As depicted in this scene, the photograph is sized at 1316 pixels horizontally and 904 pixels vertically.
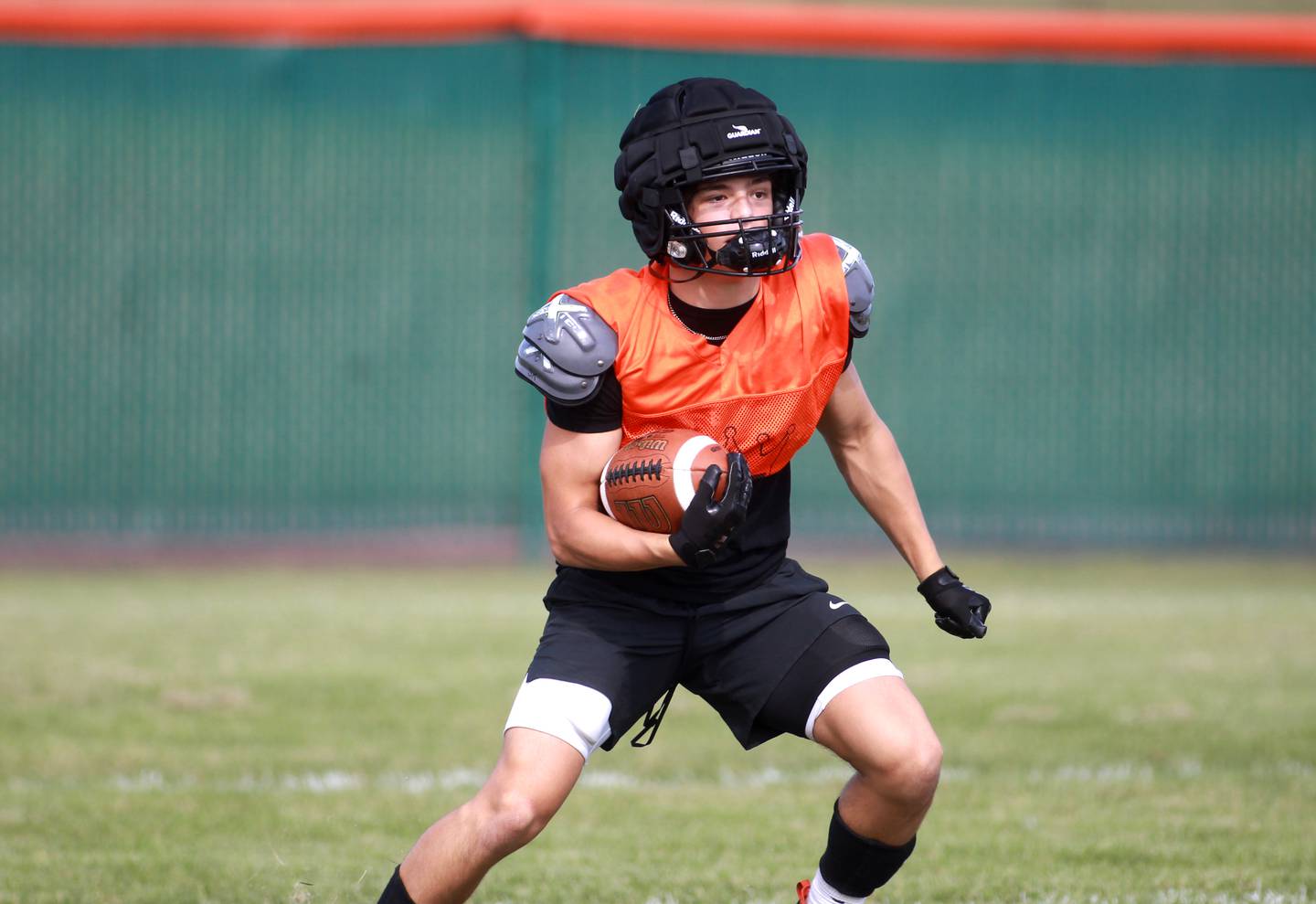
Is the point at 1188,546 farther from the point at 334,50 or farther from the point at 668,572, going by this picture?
the point at 668,572

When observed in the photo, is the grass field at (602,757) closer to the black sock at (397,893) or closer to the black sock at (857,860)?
the black sock at (857,860)

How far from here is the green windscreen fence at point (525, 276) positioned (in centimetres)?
1150

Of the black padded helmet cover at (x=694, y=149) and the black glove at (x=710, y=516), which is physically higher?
the black padded helmet cover at (x=694, y=149)

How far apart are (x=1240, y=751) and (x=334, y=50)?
767 centimetres

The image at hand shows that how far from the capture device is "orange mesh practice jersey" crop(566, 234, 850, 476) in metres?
4.12

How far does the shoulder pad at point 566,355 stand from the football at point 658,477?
0.18 metres

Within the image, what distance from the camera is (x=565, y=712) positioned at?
153 inches

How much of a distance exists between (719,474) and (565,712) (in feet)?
2.06

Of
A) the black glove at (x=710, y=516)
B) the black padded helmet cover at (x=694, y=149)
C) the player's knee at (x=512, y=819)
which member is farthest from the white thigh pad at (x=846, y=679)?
the black padded helmet cover at (x=694, y=149)

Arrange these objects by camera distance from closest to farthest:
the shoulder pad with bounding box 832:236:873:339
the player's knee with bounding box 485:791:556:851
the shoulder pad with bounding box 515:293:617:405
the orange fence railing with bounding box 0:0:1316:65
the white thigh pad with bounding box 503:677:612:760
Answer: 1. the player's knee with bounding box 485:791:556:851
2. the white thigh pad with bounding box 503:677:612:760
3. the shoulder pad with bounding box 515:293:617:405
4. the shoulder pad with bounding box 832:236:873:339
5. the orange fence railing with bounding box 0:0:1316:65

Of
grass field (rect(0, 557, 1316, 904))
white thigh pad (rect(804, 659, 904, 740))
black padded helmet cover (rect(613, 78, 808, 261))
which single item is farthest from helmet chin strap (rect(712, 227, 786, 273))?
grass field (rect(0, 557, 1316, 904))

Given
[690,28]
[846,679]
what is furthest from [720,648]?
[690,28]

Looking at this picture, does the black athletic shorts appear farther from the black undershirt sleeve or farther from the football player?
the black undershirt sleeve

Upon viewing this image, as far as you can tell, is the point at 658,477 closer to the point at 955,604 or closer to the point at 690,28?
the point at 955,604
